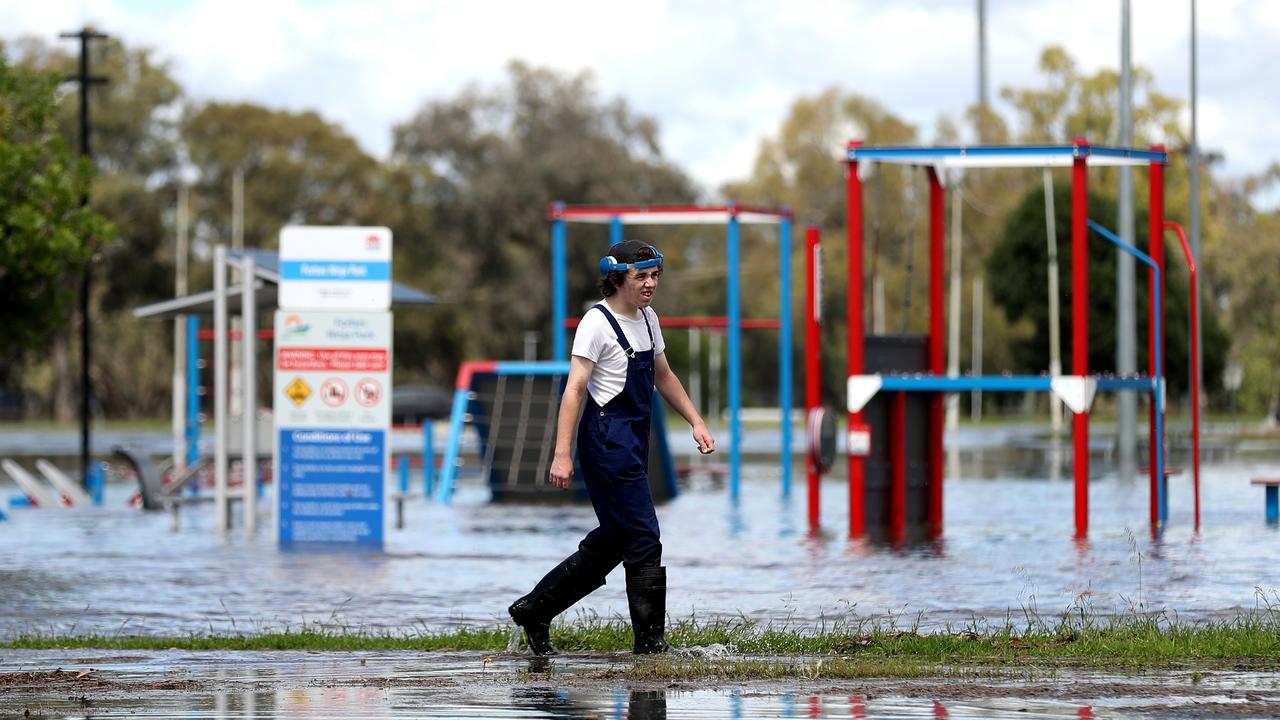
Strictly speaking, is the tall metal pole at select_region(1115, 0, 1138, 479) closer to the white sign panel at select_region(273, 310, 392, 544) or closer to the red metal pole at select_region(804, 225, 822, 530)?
the red metal pole at select_region(804, 225, 822, 530)

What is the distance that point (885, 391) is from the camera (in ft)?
66.5

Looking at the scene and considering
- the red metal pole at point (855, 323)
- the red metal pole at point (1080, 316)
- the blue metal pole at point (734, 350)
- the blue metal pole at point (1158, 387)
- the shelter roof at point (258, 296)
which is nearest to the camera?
the red metal pole at point (1080, 316)

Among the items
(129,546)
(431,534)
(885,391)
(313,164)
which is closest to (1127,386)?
(885,391)

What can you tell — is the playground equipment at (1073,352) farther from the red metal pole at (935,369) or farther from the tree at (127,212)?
the tree at (127,212)

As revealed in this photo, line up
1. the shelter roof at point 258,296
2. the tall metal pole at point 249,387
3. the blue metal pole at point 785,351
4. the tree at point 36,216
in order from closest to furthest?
the tall metal pole at point 249,387 → the shelter roof at point 258,296 → the tree at point 36,216 → the blue metal pole at point 785,351

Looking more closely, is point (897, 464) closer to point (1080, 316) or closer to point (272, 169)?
point (1080, 316)

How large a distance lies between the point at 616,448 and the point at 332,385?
9705 mm

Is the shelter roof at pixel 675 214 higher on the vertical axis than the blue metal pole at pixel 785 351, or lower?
higher

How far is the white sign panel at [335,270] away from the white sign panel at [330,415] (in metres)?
0.12

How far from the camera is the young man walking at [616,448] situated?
9312 millimetres

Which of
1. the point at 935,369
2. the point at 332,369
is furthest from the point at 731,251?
the point at 332,369

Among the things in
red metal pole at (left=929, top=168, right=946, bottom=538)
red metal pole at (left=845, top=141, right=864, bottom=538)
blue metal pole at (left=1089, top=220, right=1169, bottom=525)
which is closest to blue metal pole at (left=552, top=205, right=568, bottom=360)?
red metal pole at (left=929, top=168, right=946, bottom=538)

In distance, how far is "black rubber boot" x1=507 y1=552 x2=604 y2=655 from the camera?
945 cm

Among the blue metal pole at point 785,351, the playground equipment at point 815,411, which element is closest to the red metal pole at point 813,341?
the playground equipment at point 815,411
